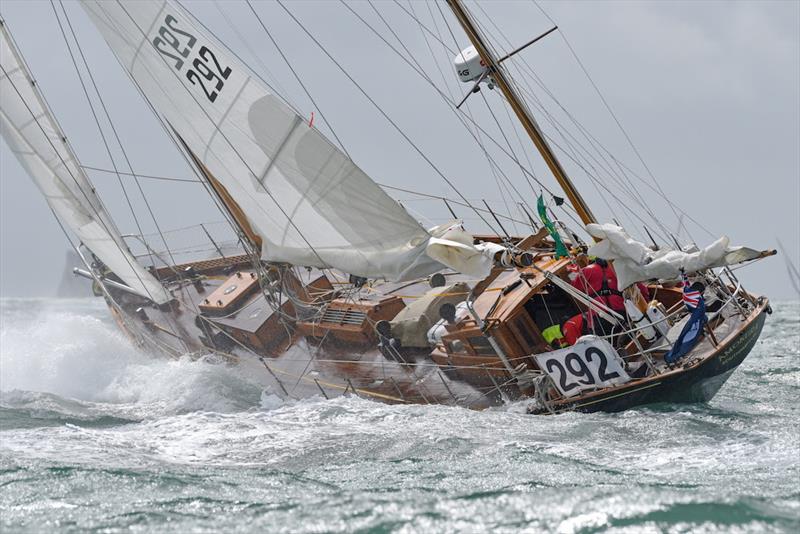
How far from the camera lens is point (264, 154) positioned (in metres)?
11.9

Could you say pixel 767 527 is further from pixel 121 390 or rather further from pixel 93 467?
pixel 121 390

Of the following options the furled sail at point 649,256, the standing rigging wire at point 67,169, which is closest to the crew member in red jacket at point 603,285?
the furled sail at point 649,256

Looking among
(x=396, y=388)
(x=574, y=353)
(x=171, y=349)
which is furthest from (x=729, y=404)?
(x=171, y=349)

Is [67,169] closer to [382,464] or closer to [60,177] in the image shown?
[60,177]

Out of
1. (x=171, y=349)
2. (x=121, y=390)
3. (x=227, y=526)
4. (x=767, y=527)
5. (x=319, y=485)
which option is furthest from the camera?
(x=171, y=349)

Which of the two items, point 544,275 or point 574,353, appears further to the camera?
point 544,275

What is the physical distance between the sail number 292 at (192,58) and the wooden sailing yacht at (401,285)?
0.02 metres

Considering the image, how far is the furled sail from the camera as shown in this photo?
10727 mm

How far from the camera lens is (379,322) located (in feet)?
41.0

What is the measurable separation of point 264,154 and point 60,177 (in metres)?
5.64

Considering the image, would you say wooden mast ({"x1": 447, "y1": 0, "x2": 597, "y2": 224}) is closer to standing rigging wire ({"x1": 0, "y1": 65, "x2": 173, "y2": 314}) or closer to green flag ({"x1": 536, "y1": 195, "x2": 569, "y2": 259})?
green flag ({"x1": 536, "y1": 195, "x2": 569, "y2": 259})

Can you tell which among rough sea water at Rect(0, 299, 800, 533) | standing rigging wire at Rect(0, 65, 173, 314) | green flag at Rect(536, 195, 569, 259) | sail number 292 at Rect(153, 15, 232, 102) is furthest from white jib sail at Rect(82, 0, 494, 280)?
standing rigging wire at Rect(0, 65, 173, 314)

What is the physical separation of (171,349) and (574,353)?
719 cm

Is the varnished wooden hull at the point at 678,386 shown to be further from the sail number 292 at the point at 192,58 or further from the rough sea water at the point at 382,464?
the sail number 292 at the point at 192,58
